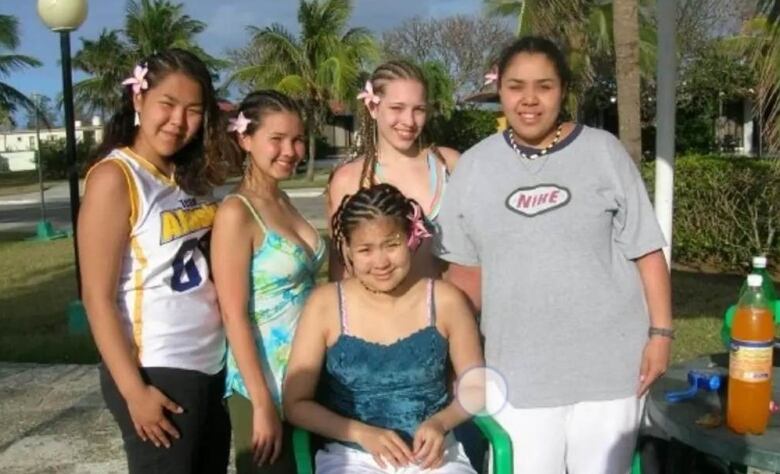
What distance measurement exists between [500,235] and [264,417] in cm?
82

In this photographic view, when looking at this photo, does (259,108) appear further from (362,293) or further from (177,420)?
(177,420)

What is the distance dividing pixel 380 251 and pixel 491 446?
2.06ft

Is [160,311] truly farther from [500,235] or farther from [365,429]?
[500,235]

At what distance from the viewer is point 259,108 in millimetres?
2688

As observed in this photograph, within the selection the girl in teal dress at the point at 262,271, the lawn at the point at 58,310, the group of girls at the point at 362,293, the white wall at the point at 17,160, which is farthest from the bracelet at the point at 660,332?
the white wall at the point at 17,160

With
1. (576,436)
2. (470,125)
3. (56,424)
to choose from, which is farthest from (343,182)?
(470,125)

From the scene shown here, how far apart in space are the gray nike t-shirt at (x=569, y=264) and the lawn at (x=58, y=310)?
3.55 metres

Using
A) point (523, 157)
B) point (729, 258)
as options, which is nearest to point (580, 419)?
point (523, 157)

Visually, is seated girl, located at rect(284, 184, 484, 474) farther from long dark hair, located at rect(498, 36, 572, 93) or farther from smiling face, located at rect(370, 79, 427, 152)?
long dark hair, located at rect(498, 36, 572, 93)

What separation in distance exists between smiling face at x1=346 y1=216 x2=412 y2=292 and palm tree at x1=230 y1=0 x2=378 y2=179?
27081mm

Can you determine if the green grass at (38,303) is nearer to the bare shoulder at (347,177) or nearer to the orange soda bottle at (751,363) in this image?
the bare shoulder at (347,177)

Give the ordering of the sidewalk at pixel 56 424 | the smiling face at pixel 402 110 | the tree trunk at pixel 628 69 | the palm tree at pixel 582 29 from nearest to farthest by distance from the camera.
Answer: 1. the smiling face at pixel 402 110
2. the sidewalk at pixel 56 424
3. the tree trunk at pixel 628 69
4. the palm tree at pixel 582 29

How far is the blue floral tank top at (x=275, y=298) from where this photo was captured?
254 cm

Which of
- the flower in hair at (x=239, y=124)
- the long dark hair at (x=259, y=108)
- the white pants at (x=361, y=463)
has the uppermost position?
the long dark hair at (x=259, y=108)
